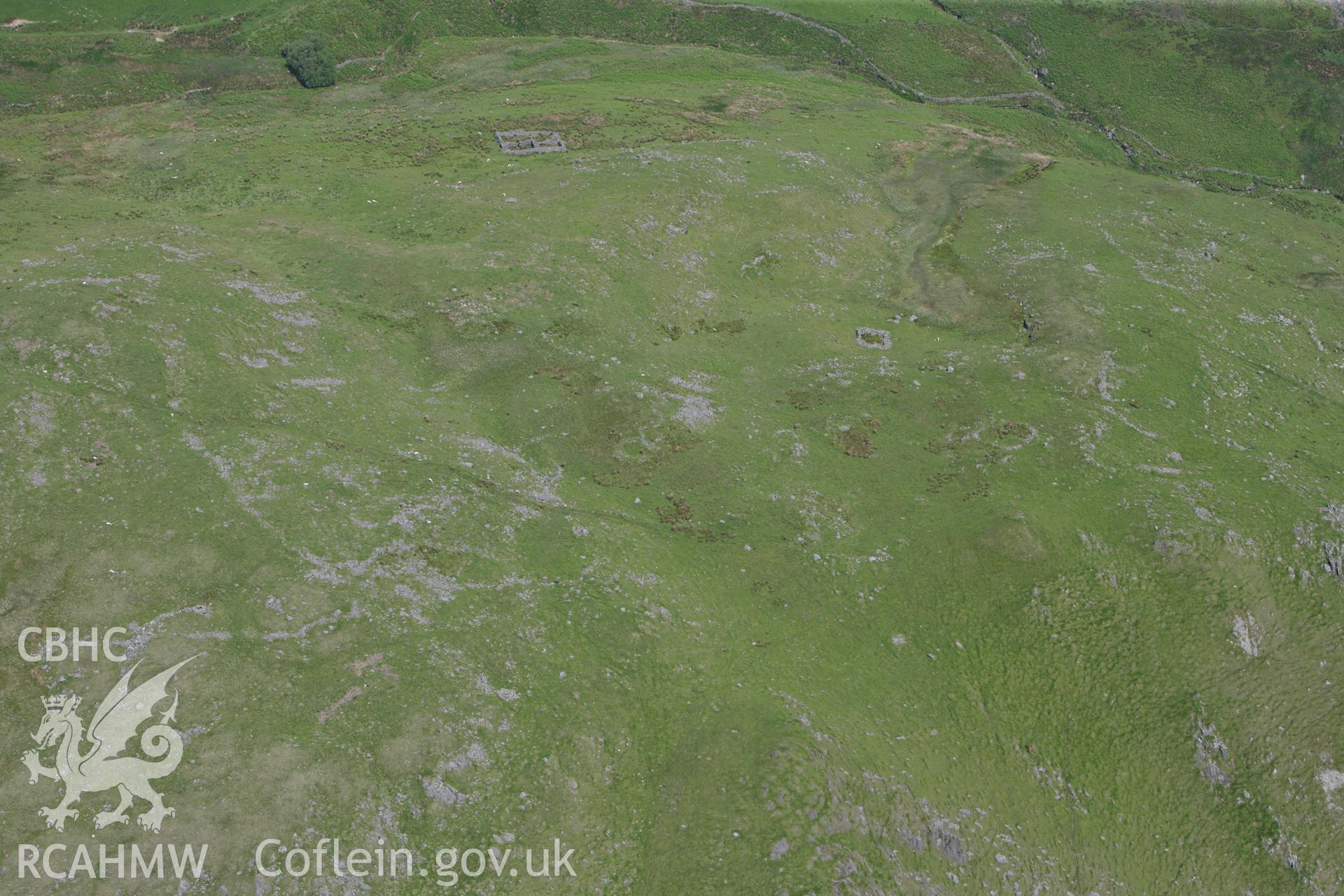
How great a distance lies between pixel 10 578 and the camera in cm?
3275

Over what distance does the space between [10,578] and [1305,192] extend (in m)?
148

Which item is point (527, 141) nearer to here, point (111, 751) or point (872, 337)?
point (872, 337)

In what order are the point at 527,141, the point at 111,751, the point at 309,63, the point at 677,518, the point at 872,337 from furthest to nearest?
the point at 309,63
the point at 527,141
the point at 872,337
the point at 677,518
the point at 111,751

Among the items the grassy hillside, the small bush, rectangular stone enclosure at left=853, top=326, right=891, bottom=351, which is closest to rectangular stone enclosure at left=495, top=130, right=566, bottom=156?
the grassy hillside

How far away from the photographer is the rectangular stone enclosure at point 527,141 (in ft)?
288

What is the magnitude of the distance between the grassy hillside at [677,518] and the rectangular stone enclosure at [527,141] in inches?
245

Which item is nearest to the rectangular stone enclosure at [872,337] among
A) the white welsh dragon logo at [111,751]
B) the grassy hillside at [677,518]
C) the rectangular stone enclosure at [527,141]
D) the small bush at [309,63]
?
the grassy hillside at [677,518]

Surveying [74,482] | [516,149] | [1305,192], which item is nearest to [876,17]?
[1305,192]

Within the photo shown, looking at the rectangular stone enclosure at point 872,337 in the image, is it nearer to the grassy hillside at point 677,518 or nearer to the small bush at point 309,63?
the grassy hillside at point 677,518

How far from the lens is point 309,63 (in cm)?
10206

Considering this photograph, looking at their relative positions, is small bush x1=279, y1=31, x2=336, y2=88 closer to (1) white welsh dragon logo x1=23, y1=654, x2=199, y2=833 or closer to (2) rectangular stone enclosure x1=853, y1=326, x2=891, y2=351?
(2) rectangular stone enclosure x1=853, y1=326, x2=891, y2=351

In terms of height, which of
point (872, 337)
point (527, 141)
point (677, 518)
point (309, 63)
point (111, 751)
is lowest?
point (872, 337)

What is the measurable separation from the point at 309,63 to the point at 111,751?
101 m

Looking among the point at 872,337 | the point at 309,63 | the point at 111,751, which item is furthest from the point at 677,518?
the point at 309,63
